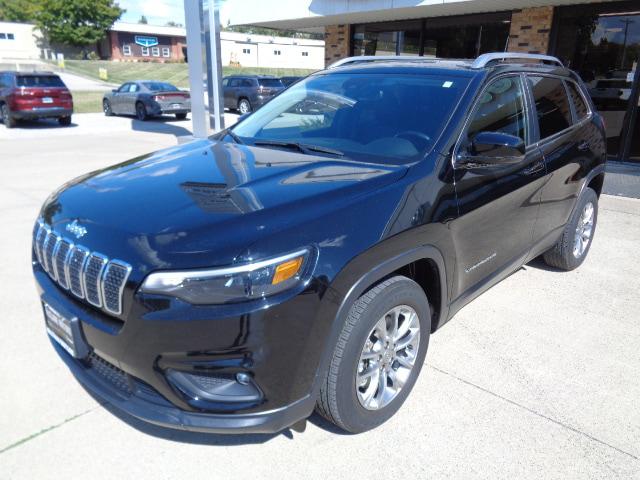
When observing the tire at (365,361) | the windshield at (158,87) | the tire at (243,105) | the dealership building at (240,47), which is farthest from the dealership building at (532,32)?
the dealership building at (240,47)

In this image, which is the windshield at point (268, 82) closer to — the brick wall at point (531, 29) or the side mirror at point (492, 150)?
the brick wall at point (531, 29)

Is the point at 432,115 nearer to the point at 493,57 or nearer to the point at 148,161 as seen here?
the point at 493,57

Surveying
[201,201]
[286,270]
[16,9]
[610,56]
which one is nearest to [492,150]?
[286,270]

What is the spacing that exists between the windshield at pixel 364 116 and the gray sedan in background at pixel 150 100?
16.2 metres

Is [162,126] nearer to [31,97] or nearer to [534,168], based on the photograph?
[31,97]

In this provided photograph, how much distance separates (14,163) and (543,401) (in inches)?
401

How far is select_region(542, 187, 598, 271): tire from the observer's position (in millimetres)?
4484

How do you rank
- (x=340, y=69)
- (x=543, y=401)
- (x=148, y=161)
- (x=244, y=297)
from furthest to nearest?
(x=340, y=69) < (x=148, y=161) < (x=543, y=401) < (x=244, y=297)

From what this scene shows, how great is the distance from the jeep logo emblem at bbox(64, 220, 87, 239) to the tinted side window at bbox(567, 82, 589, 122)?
3.91m

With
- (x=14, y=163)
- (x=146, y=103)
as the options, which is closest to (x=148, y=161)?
(x=14, y=163)

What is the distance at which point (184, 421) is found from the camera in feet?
6.67

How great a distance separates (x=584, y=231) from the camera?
4.91m

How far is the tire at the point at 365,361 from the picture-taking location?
227cm

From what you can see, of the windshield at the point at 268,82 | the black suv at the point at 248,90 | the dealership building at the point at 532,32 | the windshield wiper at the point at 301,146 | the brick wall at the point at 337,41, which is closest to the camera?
the windshield wiper at the point at 301,146
